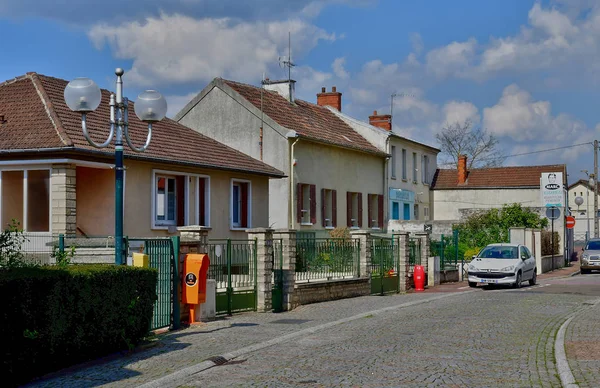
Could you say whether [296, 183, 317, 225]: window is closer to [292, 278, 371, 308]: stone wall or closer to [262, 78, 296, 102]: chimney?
[262, 78, 296, 102]: chimney

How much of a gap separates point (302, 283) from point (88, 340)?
30.3 feet

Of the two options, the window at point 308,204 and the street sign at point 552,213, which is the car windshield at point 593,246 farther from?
the window at point 308,204

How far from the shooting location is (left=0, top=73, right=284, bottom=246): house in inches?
792

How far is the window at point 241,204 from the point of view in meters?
27.7

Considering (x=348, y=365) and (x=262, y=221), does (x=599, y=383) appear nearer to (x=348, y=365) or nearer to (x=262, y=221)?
(x=348, y=365)

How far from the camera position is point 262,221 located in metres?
28.7

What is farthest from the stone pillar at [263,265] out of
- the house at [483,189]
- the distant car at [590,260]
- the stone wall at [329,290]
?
the house at [483,189]

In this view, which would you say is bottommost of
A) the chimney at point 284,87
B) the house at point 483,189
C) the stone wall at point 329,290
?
the stone wall at point 329,290

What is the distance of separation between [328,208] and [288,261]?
57.8ft

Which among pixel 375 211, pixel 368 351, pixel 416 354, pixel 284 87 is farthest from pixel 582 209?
pixel 416 354

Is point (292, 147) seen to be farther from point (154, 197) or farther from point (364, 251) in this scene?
point (154, 197)

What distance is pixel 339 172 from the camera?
3762 centimetres

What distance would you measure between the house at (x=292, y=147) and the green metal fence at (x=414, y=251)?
20.8ft

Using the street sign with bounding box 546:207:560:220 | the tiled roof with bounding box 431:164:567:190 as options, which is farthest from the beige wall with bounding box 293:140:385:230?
the tiled roof with bounding box 431:164:567:190
